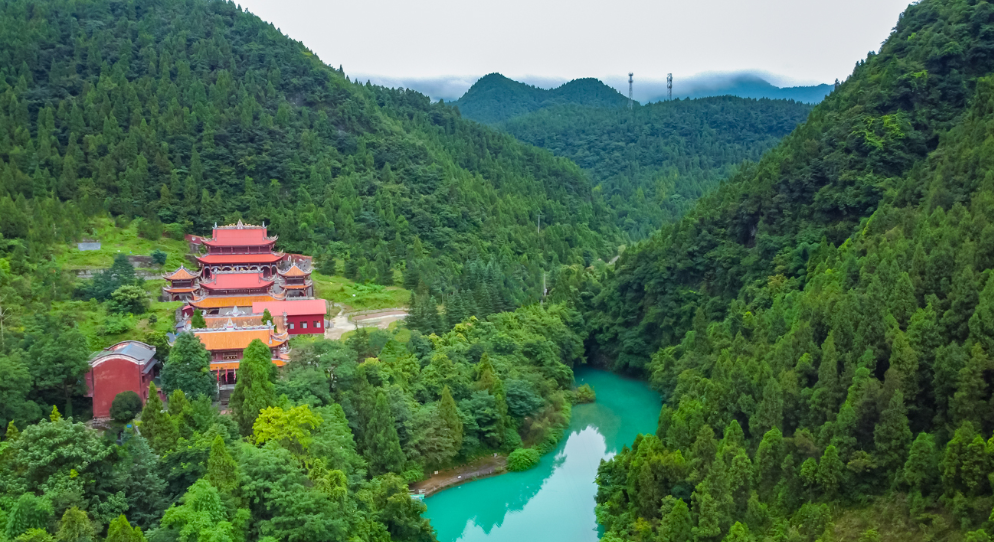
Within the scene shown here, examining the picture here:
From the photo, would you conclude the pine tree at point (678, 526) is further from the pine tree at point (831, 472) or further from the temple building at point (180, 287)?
the temple building at point (180, 287)

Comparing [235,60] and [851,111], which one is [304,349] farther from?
[235,60]

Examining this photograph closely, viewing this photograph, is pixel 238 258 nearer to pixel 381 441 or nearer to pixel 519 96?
pixel 381 441

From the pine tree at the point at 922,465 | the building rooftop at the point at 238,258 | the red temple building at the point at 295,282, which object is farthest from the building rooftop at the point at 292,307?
the pine tree at the point at 922,465

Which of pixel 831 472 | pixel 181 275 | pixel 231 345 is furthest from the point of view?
pixel 181 275

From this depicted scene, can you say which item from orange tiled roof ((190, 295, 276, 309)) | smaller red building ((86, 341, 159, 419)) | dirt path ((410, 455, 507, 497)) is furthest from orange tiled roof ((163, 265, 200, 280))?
dirt path ((410, 455, 507, 497))

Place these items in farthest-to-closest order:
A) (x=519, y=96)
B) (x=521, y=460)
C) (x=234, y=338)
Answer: (x=519, y=96) < (x=521, y=460) < (x=234, y=338)

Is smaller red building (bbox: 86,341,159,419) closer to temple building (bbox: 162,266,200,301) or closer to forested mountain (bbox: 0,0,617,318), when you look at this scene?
temple building (bbox: 162,266,200,301)

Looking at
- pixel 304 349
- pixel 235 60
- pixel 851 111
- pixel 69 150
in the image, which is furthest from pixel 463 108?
pixel 304 349

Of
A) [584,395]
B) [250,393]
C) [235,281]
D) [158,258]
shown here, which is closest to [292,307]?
[235,281]
